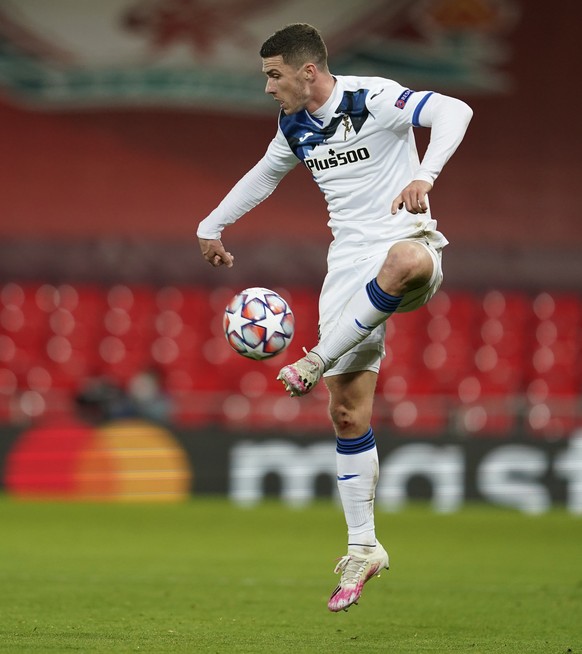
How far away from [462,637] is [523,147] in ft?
40.1

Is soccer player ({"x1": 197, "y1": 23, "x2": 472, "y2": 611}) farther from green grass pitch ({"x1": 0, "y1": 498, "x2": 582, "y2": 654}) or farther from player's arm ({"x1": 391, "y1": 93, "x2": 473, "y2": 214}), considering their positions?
green grass pitch ({"x1": 0, "y1": 498, "x2": 582, "y2": 654})

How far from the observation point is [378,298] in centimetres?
545

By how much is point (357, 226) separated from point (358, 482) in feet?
3.64

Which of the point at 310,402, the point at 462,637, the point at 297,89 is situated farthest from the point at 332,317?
the point at 310,402

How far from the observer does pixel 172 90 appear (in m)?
16.7

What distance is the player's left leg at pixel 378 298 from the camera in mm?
5375

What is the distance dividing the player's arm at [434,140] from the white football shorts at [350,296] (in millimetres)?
454

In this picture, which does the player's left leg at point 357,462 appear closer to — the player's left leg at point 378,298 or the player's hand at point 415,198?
the player's left leg at point 378,298

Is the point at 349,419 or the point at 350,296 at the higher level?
the point at 350,296

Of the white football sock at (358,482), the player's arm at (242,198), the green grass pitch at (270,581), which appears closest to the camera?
the green grass pitch at (270,581)

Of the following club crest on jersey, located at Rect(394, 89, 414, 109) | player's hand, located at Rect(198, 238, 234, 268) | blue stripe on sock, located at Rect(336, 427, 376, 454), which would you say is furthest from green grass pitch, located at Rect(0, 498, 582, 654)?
club crest on jersey, located at Rect(394, 89, 414, 109)

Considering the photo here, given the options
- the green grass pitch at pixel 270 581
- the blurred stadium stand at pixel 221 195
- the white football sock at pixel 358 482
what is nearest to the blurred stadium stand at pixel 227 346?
the blurred stadium stand at pixel 221 195

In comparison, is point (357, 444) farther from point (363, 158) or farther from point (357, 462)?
point (363, 158)

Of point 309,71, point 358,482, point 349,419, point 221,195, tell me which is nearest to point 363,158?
point 309,71
